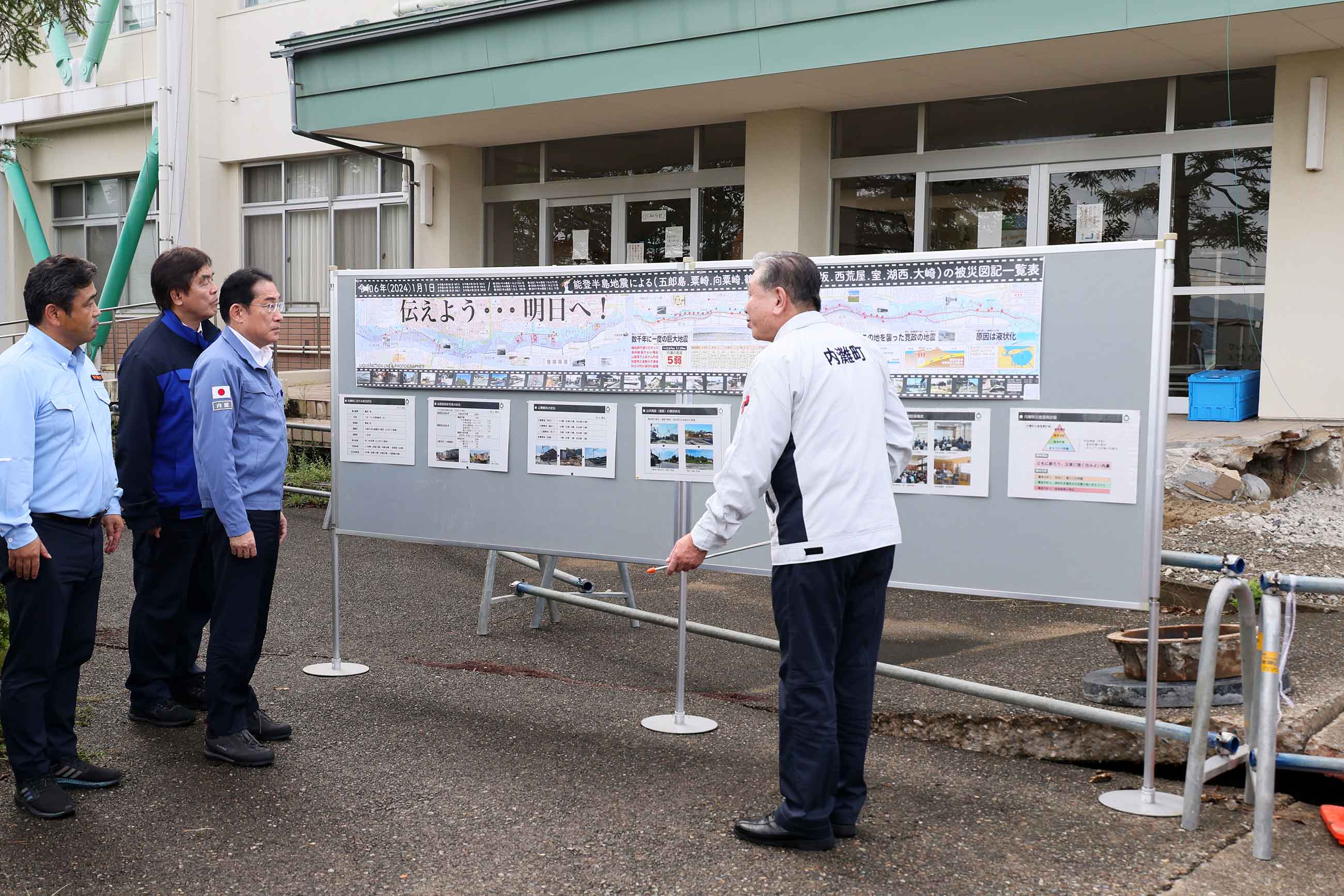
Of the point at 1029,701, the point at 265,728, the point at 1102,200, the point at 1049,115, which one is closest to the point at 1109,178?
the point at 1102,200

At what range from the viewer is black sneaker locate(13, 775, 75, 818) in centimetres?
432

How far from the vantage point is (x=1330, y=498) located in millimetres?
9008

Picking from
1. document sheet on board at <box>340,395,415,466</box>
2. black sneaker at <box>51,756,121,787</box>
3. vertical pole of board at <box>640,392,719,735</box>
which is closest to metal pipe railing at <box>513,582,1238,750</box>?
vertical pole of board at <box>640,392,719,735</box>

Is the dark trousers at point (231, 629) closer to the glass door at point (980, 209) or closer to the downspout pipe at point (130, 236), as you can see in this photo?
the glass door at point (980, 209)

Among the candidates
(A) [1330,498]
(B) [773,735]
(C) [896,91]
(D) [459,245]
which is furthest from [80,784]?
(D) [459,245]

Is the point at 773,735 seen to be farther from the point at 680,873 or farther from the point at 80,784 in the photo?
the point at 80,784

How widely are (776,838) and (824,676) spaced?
0.60 metres

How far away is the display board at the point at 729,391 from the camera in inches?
185

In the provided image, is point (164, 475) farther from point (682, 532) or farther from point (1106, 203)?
point (1106, 203)

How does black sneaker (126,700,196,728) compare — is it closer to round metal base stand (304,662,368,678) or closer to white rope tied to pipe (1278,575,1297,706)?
round metal base stand (304,662,368,678)

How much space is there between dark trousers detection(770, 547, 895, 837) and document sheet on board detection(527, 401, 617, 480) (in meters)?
1.85

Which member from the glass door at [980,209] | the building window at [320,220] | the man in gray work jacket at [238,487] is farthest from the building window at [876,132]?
the man in gray work jacket at [238,487]

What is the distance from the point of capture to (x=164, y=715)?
545cm

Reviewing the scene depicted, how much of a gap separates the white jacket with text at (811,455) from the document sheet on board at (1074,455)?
1.05 m
